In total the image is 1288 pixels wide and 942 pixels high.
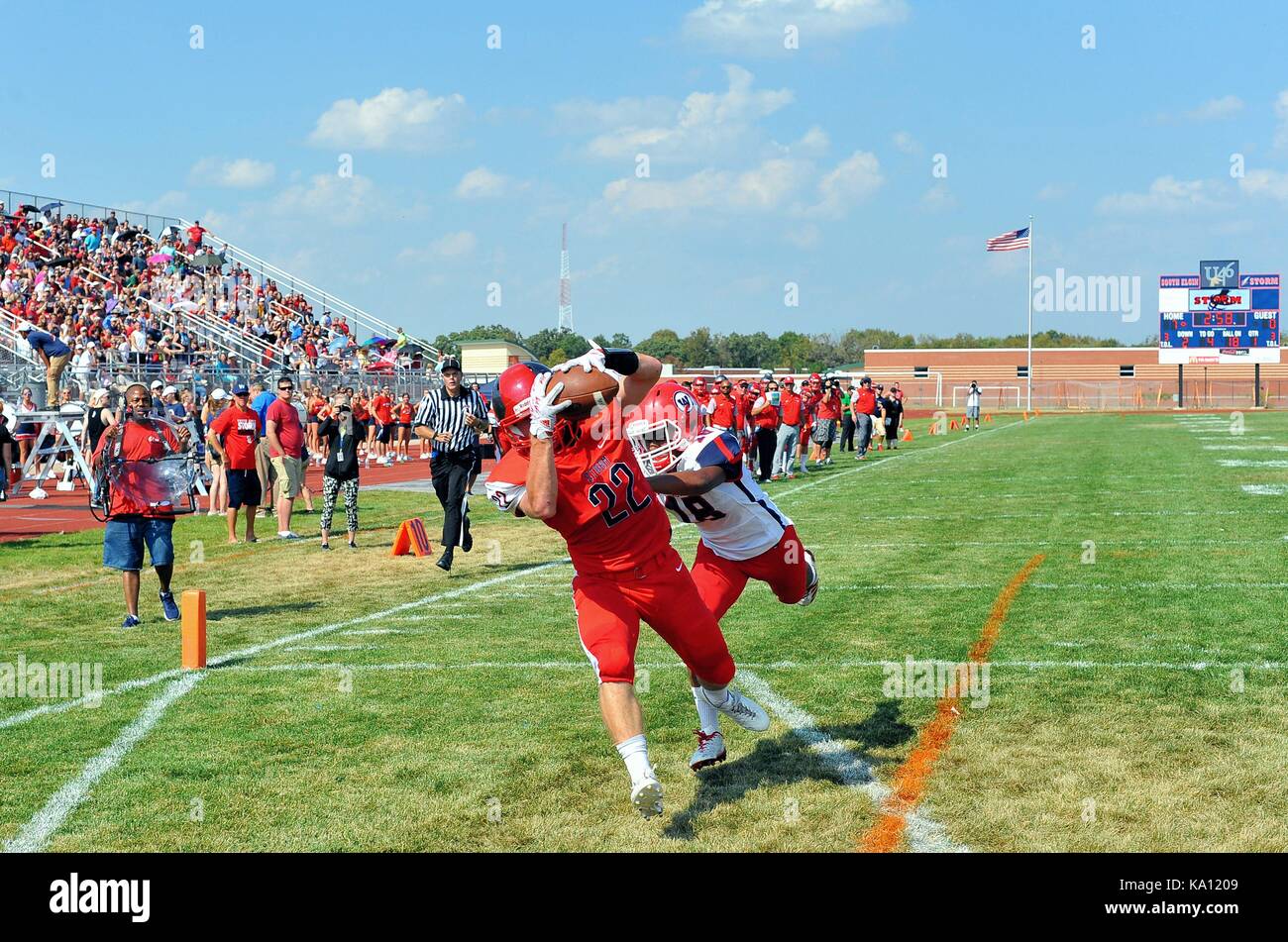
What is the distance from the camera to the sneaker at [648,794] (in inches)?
185

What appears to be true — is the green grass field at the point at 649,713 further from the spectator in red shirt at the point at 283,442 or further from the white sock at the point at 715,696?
the spectator in red shirt at the point at 283,442

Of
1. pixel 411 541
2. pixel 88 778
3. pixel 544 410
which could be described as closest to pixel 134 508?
pixel 88 778

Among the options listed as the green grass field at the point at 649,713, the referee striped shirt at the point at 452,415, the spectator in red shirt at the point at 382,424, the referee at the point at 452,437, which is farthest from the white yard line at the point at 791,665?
the spectator in red shirt at the point at 382,424

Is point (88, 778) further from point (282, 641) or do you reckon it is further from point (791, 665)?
point (791, 665)

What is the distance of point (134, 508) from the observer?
9562 millimetres

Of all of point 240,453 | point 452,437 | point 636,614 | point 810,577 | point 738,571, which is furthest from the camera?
point 240,453

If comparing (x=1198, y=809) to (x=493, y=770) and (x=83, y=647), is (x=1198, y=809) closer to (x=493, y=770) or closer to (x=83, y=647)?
(x=493, y=770)

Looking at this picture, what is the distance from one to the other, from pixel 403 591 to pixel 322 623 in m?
1.66

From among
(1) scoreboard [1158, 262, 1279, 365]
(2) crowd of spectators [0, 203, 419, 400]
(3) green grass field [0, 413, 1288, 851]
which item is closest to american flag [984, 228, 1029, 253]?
(1) scoreboard [1158, 262, 1279, 365]

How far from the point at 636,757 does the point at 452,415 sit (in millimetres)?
8107

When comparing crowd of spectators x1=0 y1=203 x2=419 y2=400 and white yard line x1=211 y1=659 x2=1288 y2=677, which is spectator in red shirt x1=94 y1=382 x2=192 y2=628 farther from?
crowd of spectators x1=0 y1=203 x2=419 y2=400

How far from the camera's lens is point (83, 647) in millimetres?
8969
